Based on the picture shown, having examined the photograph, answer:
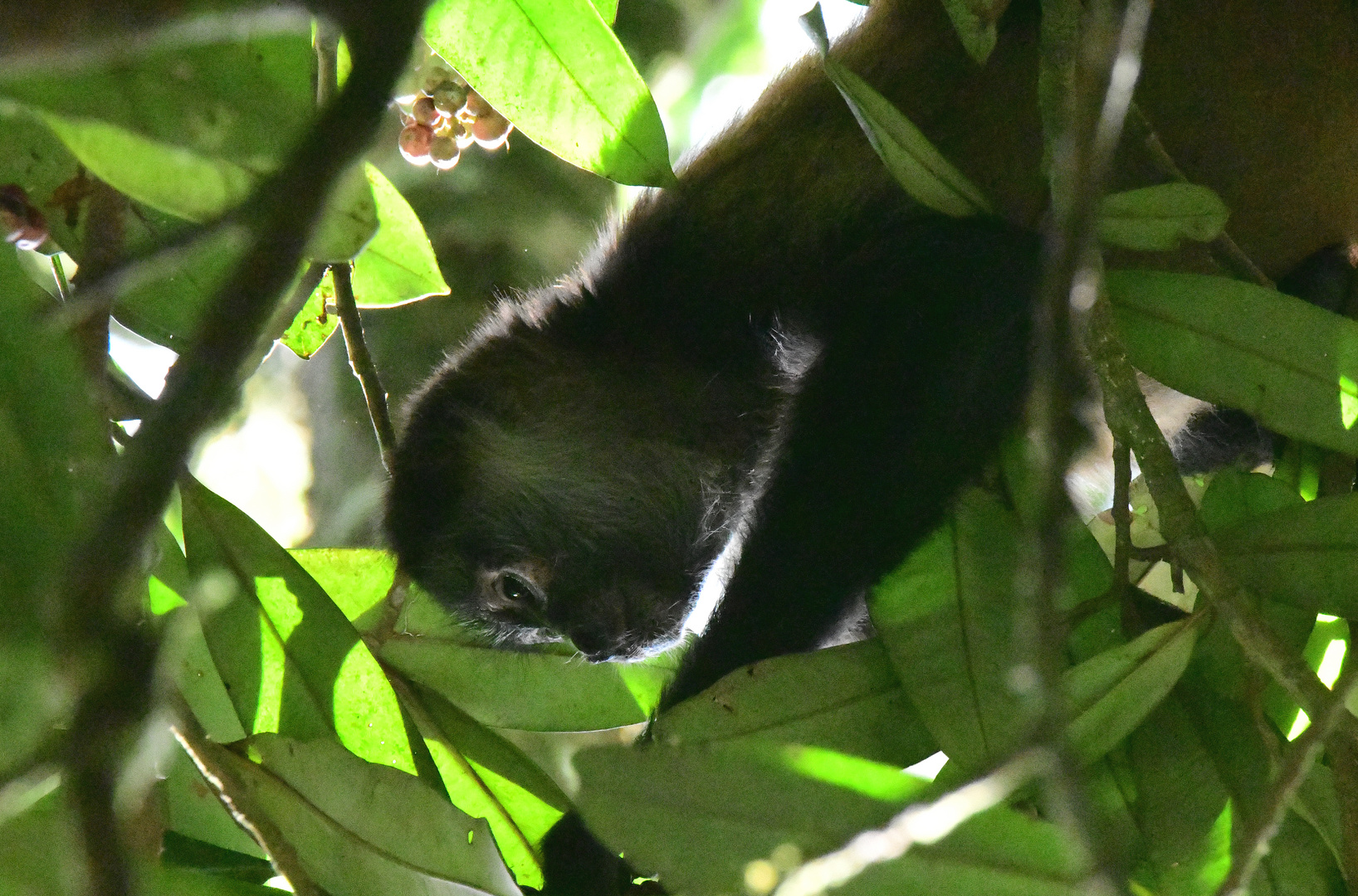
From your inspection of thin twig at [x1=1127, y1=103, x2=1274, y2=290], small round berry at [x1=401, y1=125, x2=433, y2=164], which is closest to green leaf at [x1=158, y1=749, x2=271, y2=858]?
small round berry at [x1=401, y1=125, x2=433, y2=164]

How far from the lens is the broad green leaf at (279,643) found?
0.99m

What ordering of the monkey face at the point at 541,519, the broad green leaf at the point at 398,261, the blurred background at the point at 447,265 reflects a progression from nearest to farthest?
the broad green leaf at the point at 398,261
the monkey face at the point at 541,519
the blurred background at the point at 447,265

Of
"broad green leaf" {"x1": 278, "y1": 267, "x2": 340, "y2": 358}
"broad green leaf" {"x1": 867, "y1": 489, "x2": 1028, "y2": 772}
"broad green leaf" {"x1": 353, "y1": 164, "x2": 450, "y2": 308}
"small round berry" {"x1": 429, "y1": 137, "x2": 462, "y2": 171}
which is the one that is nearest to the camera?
"broad green leaf" {"x1": 867, "y1": 489, "x2": 1028, "y2": 772}

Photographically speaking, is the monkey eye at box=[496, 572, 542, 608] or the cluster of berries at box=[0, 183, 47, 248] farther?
the monkey eye at box=[496, 572, 542, 608]

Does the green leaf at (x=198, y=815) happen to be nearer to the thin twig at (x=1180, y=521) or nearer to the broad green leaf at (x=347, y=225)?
the broad green leaf at (x=347, y=225)

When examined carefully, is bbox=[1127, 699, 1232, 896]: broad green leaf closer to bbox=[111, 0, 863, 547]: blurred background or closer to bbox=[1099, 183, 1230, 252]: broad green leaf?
bbox=[1099, 183, 1230, 252]: broad green leaf

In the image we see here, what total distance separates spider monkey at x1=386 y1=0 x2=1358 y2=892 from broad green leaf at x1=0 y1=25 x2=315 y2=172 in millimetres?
500

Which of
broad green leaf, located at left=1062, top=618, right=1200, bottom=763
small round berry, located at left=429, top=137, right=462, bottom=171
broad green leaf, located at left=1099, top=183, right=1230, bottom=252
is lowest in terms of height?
broad green leaf, located at left=1062, top=618, right=1200, bottom=763

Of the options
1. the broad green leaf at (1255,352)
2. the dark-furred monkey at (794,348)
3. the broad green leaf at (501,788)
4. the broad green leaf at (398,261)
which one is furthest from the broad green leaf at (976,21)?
the broad green leaf at (501,788)

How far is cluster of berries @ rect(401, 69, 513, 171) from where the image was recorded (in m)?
1.42

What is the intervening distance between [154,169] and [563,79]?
37cm

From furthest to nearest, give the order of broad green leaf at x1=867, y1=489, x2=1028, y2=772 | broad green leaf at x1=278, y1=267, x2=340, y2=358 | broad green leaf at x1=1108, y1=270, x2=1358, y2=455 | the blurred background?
the blurred background
broad green leaf at x1=278, y1=267, x2=340, y2=358
broad green leaf at x1=1108, y1=270, x2=1358, y2=455
broad green leaf at x1=867, y1=489, x2=1028, y2=772

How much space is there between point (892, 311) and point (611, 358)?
41 cm

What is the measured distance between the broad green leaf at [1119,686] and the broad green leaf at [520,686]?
511mm
